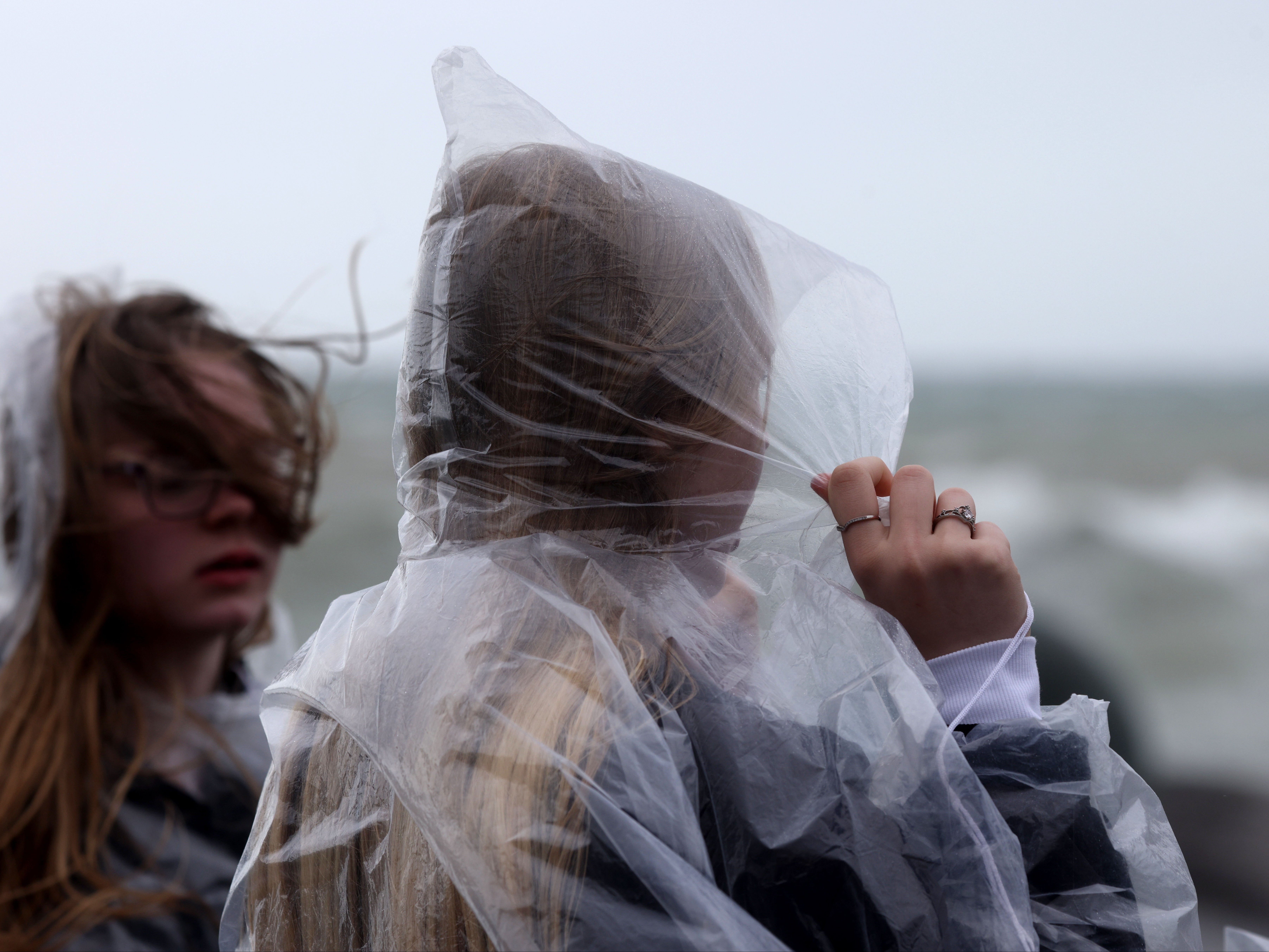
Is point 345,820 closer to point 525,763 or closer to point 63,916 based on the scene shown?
point 525,763

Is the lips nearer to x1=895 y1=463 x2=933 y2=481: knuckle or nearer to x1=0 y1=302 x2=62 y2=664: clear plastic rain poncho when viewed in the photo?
x1=0 y1=302 x2=62 y2=664: clear plastic rain poncho

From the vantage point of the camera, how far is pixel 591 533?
26.4 inches

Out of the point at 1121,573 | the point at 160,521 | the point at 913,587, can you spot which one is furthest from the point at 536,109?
the point at 1121,573

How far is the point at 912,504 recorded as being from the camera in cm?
69

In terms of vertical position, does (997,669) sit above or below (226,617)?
above

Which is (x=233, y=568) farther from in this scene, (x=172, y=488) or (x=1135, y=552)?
(x=1135, y=552)

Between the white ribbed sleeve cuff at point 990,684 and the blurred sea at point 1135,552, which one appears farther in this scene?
the blurred sea at point 1135,552

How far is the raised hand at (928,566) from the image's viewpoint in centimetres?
67

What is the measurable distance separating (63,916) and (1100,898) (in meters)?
1.11

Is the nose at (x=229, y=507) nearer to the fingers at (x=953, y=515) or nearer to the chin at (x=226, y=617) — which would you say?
the chin at (x=226, y=617)

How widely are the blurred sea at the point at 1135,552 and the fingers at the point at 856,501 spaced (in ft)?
3.37

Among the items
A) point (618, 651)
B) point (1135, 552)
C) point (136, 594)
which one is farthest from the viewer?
point (1135, 552)

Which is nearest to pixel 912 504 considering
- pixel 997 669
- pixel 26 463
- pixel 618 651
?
pixel 997 669

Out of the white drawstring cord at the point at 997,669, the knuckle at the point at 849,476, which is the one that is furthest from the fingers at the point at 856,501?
the white drawstring cord at the point at 997,669
